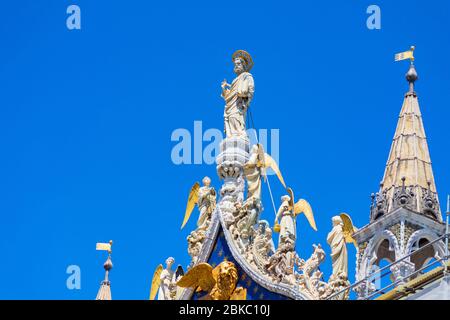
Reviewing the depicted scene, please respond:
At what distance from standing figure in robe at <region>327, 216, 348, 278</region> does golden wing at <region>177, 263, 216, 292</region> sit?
3.94 metres

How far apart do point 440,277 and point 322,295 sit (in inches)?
217

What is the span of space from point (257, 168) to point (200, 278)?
3466 mm

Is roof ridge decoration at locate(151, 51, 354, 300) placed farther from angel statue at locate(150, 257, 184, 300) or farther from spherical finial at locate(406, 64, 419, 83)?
spherical finial at locate(406, 64, 419, 83)

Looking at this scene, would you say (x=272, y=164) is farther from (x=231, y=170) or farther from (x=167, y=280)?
(x=167, y=280)

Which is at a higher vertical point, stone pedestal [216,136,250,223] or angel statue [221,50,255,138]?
angel statue [221,50,255,138]

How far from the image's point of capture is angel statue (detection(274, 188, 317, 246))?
3878cm

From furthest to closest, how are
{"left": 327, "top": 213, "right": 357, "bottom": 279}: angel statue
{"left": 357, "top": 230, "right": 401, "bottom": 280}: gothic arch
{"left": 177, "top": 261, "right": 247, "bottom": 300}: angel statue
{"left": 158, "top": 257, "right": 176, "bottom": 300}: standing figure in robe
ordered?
{"left": 158, "top": 257, "right": 176, "bottom": 300}: standing figure in robe, {"left": 357, "top": 230, "right": 401, "bottom": 280}: gothic arch, {"left": 177, "top": 261, "right": 247, "bottom": 300}: angel statue, {"left": 327, "top": 213, "right": 357, "bottom": 279}: angel statue

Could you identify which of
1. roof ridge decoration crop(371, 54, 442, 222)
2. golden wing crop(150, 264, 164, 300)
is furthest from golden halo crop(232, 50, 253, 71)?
golden wing crop(150, 264, 164, 300)

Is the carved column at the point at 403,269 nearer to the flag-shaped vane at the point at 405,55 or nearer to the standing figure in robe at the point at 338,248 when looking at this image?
the standing figure in robe at the point at 338,248

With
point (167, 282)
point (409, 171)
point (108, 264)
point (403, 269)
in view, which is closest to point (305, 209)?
point (403, 269)

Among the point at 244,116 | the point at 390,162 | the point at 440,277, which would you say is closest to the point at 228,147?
the point at 244,116
